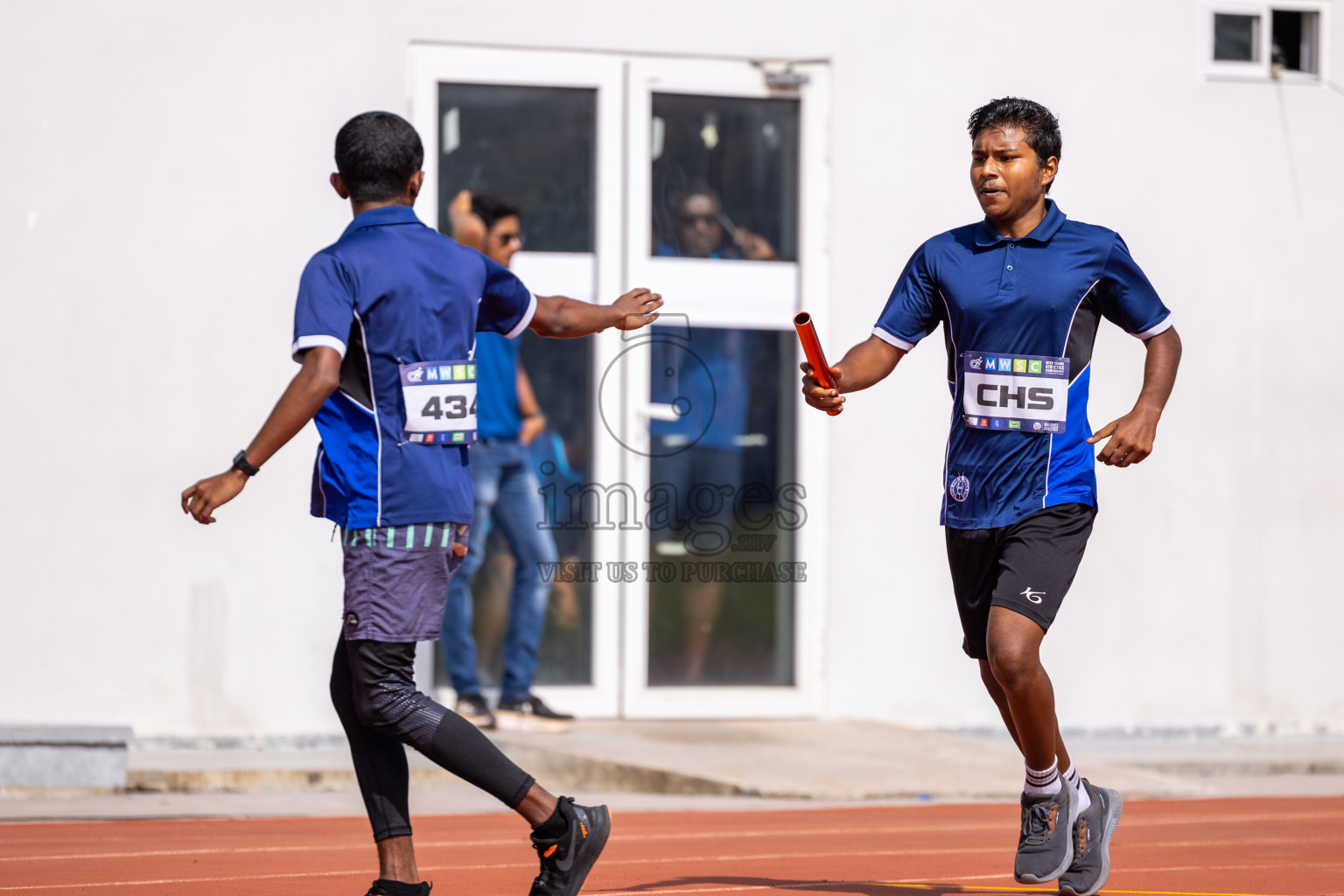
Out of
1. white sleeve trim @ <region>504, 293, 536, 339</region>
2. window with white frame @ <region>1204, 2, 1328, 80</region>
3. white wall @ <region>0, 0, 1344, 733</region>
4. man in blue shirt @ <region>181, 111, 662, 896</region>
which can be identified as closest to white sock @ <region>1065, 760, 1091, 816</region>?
man in blue shirt @ <region>181, 111, 662, 896</region>

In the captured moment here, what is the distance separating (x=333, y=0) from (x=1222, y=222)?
4982 millimetres

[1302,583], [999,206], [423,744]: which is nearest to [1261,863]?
[999,206]

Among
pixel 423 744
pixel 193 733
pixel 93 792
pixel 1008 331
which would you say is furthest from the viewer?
pixel 193 733

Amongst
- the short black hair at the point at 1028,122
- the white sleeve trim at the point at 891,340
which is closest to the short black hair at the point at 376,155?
the white sleeve trim at the point at 891,340

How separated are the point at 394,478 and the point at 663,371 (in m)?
5.30

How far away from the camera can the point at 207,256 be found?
8.91 m

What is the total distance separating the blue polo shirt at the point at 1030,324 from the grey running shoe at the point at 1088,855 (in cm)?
86

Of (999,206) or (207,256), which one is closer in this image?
(999,206)

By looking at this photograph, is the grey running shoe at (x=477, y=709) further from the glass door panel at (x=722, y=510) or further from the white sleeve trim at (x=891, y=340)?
the white sleeve trim at (x=891, y=340)

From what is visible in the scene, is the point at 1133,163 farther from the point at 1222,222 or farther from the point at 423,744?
the point at 423,744

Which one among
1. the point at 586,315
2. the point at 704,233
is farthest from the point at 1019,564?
the point at 704,233

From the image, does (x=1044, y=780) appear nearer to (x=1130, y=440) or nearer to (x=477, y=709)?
(x=1130, y=440)

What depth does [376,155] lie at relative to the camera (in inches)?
179

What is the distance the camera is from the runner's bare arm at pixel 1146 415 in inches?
189
